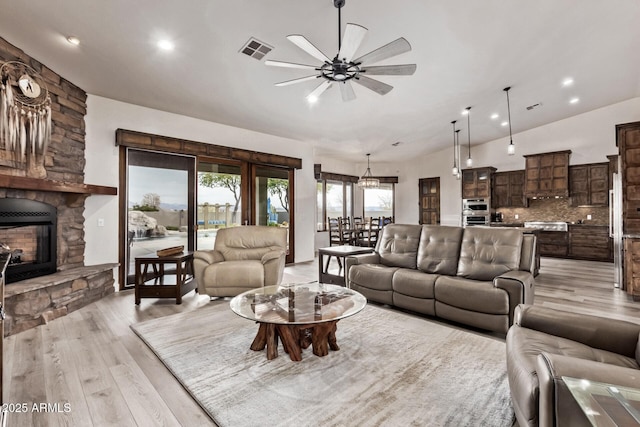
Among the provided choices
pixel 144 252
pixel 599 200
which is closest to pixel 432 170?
pixel 599 200

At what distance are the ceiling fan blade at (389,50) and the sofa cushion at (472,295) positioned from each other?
2260mm

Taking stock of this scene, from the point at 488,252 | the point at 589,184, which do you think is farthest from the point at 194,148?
the point at 589,184

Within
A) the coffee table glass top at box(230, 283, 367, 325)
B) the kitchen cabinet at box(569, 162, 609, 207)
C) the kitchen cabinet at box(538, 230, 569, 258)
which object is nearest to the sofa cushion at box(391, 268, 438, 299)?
the coffee table glass top at box(230, 283, 367, 325)

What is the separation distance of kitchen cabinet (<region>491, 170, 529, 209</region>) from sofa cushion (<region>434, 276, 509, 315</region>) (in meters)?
7.00

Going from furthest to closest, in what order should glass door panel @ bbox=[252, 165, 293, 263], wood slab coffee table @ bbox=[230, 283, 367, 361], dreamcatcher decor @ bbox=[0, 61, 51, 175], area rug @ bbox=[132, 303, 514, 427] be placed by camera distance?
glass door panel @ bbox=[252, 165, 293, 263] < dreamcatcher decor @ bbox=[0, 61, 51, 175] < wood slab coffee table @ bbox=[230, 283, 367, 361] < area rug @ bbox=[132, 303, 514, 427]

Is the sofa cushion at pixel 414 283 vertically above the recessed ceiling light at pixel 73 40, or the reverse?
the recessed ceiling light at pixel 73 40

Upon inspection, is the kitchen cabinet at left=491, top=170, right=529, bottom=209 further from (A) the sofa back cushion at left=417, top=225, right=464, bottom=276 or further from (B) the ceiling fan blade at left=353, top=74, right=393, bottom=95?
(B) the ceiling fan blade at left=353, top=74, right=393, bottom=95

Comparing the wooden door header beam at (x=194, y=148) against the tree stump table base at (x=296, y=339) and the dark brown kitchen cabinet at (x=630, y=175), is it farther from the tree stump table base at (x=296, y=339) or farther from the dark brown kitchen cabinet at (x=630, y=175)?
the dark brown kitchen cabinet at (x=630, y=175)

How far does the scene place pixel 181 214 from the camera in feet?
17.4

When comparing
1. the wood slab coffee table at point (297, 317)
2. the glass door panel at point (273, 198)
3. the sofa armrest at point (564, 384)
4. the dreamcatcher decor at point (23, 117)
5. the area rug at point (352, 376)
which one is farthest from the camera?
the glass door panel at point (273, 198)

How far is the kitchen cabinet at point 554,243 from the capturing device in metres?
7.75

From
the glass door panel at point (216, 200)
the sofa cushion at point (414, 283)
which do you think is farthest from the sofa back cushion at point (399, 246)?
the glass door panel at point (216, 200)

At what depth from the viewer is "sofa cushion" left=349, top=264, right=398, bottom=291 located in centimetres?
364

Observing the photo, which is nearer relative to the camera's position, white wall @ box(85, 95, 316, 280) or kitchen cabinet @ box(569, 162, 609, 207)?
white wall @ box(85, 95, 316, 280)
